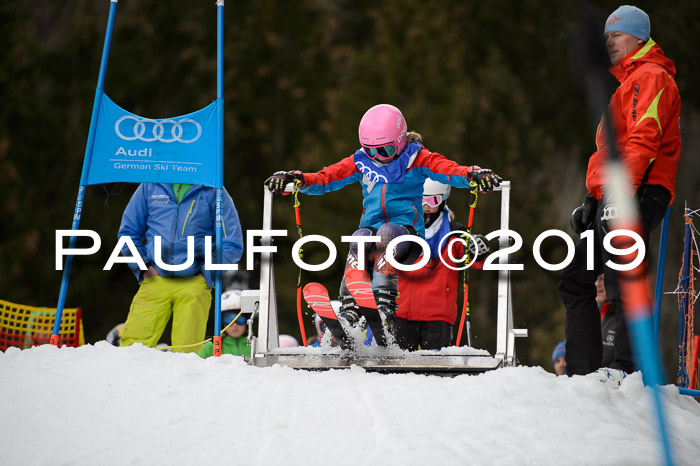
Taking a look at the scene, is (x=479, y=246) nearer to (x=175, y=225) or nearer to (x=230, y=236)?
(x=230, y=236)

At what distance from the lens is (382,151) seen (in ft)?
14.5

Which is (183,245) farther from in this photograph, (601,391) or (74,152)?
(74,152)

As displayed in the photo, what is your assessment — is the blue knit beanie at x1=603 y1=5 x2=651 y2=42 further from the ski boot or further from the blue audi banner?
the blue audi banner

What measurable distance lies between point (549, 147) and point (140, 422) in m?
12.7

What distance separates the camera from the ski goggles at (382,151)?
442 cm

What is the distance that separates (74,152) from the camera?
13.8 metres

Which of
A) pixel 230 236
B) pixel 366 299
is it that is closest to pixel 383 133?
pixel 366 299

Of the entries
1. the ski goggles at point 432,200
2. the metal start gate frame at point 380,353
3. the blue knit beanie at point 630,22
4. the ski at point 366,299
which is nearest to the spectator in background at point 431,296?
the ski goggles at point 432,200

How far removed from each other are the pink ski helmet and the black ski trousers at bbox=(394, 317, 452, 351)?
1647 millimetres

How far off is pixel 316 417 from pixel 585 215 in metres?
1.70

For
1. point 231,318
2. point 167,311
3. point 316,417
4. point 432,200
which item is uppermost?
point 432,200

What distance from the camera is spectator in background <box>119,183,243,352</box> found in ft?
16.5

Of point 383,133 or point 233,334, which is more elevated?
point 383,133

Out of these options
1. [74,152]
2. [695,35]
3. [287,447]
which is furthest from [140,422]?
[695,35]
